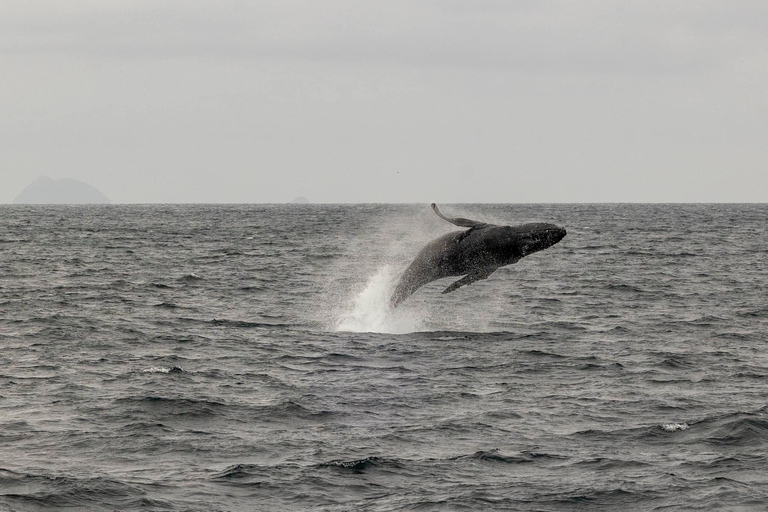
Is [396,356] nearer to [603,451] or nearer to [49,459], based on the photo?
[603,451]

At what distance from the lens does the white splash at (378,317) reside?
27781 millimetres

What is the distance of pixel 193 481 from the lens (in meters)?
14.4

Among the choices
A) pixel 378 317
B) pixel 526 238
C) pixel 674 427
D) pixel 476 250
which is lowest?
pixel 674 427

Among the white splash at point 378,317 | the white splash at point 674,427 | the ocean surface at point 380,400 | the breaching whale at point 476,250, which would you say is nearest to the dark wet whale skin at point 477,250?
Answer: the breaching whale at point 476,250

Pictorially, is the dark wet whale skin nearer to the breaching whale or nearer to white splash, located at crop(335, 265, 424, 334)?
the breaching whale

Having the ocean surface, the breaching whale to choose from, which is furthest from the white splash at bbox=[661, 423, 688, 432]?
the breaching whale

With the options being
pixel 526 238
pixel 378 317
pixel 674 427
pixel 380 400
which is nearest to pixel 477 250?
pixel 526 238

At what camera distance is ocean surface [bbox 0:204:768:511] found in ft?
46.7

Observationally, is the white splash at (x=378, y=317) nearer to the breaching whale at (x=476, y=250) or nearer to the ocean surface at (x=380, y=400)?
the ocean surface at (x=380, y=400)

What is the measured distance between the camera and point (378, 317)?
94.3ft

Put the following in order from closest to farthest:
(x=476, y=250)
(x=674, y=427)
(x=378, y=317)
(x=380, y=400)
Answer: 1. (x=674, y=427)
2. (x=380, y=400)
3. (x=476, y=250)
4. (x=378, y=317)

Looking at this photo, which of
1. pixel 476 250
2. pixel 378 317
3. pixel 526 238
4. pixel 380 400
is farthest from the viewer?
pixel 378 317

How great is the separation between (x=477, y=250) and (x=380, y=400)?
3.80m

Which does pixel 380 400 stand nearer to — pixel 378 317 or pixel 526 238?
pixel 526 238
